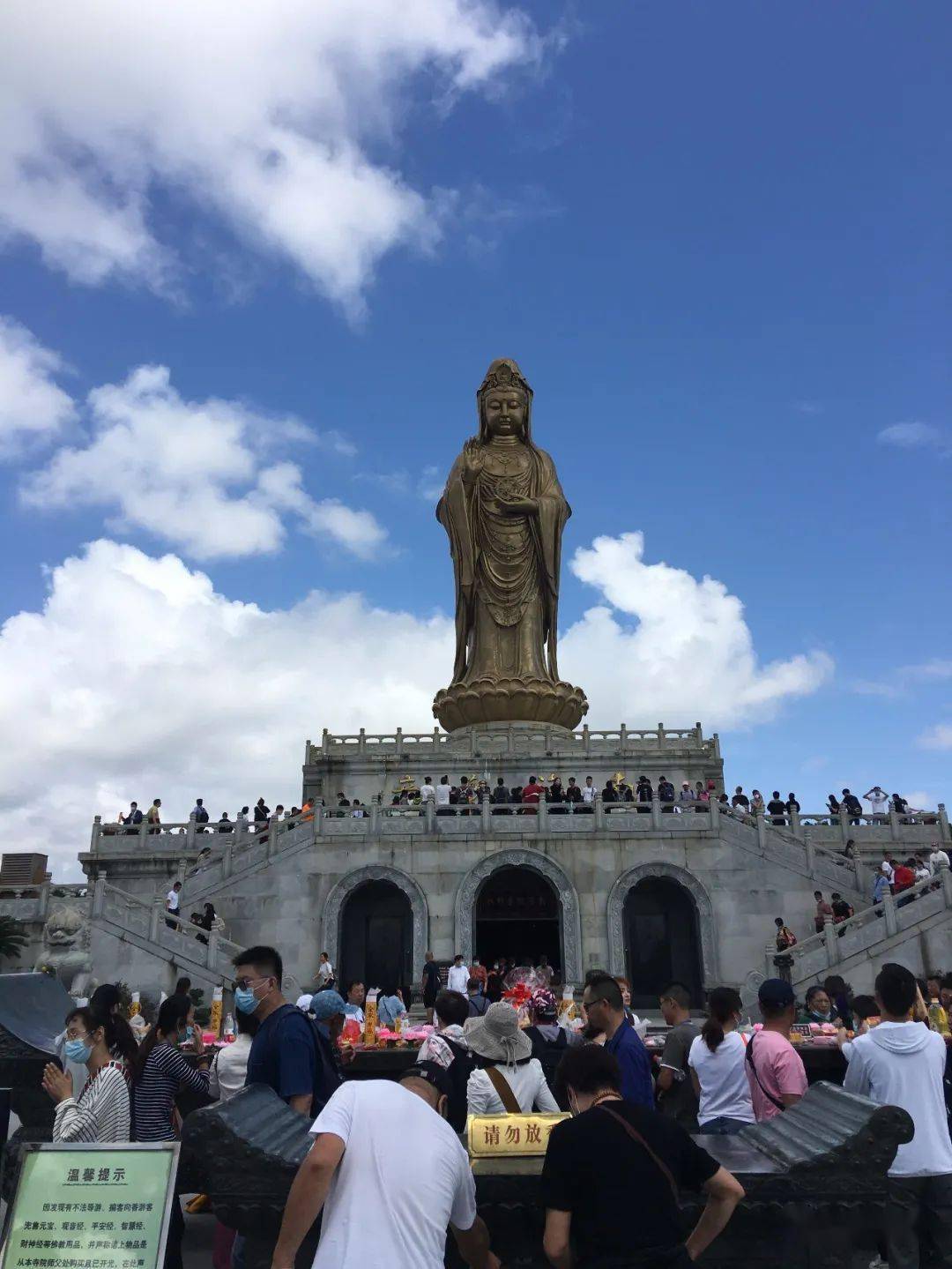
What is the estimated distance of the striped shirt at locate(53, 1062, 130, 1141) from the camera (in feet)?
15.8

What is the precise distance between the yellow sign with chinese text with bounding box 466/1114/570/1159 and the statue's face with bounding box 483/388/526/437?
3198cm

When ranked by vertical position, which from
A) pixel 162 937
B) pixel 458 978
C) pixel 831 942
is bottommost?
pixel 458 978

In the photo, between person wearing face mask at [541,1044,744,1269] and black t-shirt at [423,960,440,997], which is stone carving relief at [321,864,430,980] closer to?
black t-shirt at [423,960,440,997]

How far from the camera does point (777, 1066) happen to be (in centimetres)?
553

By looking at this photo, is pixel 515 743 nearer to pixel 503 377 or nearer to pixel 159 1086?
pixel 503 377

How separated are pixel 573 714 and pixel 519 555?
17.8ft

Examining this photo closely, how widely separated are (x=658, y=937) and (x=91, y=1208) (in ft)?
65.7

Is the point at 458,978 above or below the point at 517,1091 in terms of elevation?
above

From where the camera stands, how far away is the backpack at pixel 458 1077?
5.46 m

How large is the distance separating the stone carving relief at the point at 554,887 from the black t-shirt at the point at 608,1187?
1840 cm

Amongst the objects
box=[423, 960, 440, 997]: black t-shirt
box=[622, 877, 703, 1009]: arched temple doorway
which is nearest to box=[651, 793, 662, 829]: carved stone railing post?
box=[622, 877, 703, 1009]: arched temple doorway

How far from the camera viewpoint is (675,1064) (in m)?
6.48

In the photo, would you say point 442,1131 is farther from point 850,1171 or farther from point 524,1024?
point 524,1024

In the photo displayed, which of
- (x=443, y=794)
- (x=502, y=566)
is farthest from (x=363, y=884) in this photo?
(x=502, y=566)
